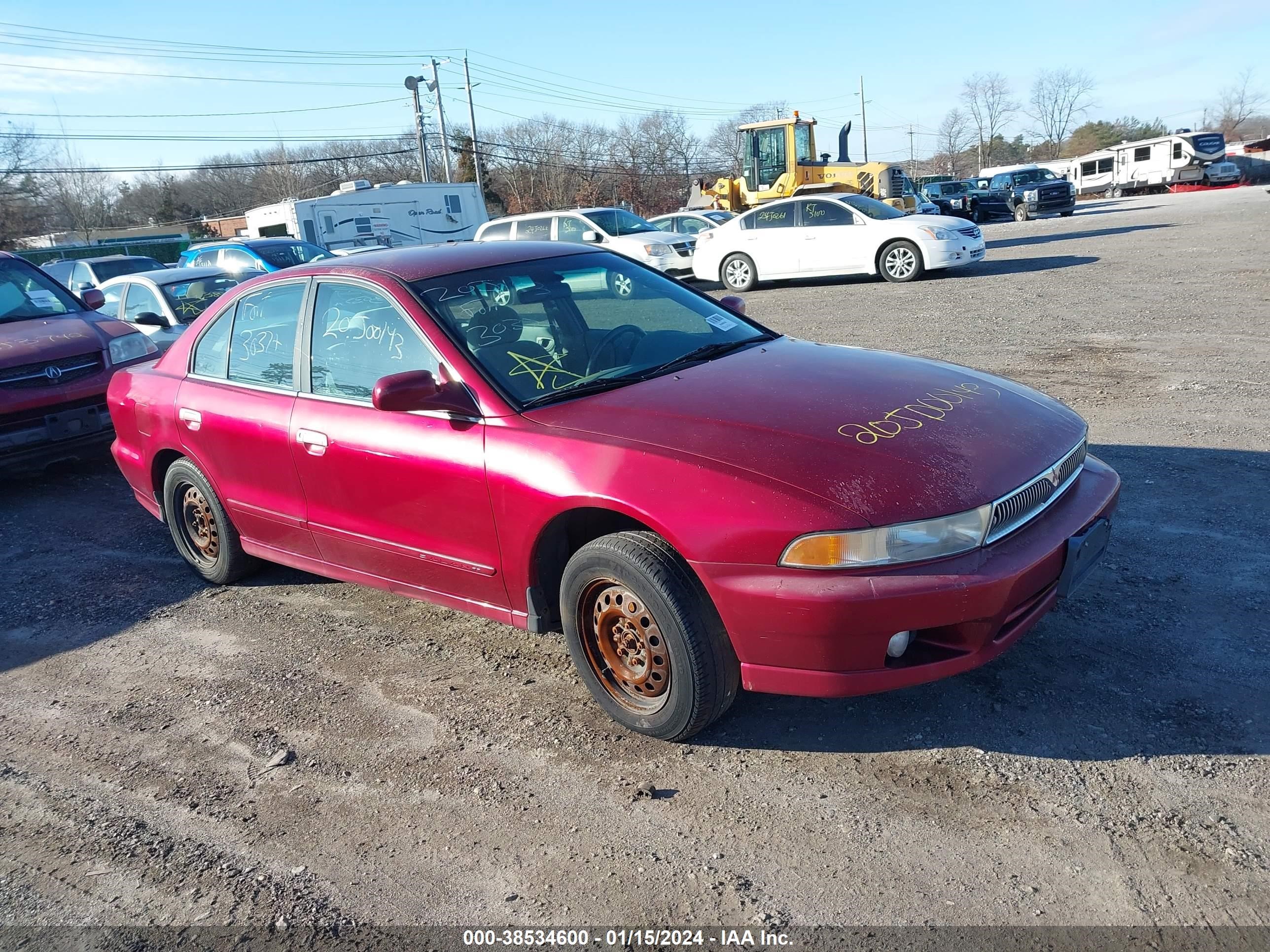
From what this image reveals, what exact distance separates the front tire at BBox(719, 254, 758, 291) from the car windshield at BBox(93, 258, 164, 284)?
10001 millimetres

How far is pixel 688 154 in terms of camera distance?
67.4m

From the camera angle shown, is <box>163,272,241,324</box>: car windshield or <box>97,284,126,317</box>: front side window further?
<box>97,284,126,317</box>: front side window

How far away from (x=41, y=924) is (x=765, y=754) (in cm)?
217

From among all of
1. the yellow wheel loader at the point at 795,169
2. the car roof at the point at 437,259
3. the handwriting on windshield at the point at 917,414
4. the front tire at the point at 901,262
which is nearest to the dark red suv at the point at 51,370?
the car roof at the point at 437,259

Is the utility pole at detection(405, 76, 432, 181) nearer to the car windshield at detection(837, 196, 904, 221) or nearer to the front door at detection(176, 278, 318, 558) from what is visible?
the car windshield at detection(837, 196, 904, 221)

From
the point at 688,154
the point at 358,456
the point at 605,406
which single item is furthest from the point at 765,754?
the point at 688,154

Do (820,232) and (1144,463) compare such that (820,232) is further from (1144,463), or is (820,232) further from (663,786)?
(663,786)

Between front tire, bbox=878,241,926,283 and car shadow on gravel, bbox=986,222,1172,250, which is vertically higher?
front tire, bbox=878,241,926,283

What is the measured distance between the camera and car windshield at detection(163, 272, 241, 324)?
10062mm

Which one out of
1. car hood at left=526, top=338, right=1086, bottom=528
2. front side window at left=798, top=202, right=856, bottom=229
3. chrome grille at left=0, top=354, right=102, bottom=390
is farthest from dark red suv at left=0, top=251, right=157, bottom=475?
front side window at left=798, top=202, right=856, bottom=229

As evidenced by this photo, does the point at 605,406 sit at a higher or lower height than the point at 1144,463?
higher

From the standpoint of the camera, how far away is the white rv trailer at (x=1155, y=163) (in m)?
45.0

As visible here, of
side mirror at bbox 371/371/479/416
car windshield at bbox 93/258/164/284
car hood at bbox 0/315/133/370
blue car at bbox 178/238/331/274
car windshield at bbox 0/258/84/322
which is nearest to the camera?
side mirror at bbox 371/371/479/416

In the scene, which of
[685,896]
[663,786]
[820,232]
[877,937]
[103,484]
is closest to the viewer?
[877,937]
